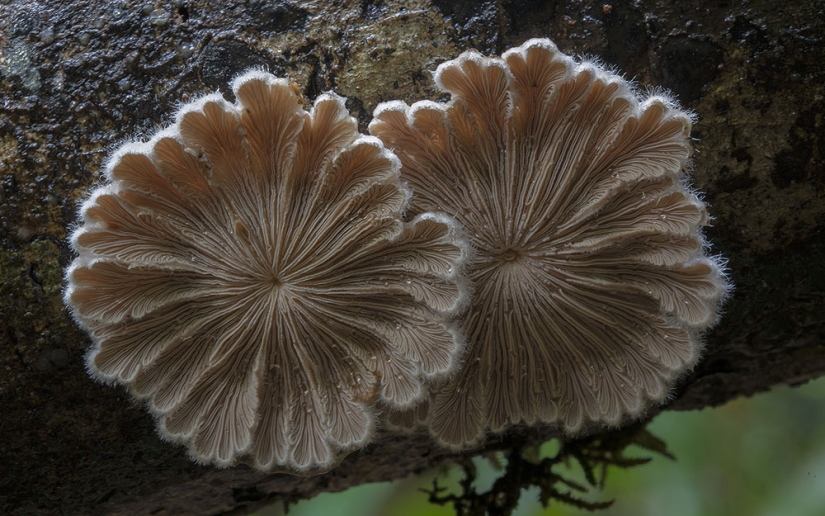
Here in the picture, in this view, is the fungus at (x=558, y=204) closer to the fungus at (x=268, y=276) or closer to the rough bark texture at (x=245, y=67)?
the fungus at (x=268, y=276)

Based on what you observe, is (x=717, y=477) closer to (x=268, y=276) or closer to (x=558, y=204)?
(x=558, y=204)

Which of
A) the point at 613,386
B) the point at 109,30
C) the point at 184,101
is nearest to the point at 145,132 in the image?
the point at 184,101

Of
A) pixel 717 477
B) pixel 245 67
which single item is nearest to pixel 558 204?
pixel 245 67

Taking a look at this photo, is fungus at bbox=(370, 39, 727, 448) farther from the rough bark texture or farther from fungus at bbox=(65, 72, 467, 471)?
the rough bark texture

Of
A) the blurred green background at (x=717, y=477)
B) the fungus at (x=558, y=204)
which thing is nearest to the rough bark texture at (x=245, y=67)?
the fungus at (x=558, y=204)

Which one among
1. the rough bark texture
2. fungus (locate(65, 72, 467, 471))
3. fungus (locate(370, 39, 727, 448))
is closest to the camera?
fungus (locate(65, 72, 467, 471))

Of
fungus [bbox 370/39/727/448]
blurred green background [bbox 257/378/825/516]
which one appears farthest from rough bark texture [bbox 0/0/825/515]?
blurred green background [bbox 257/378/825/516]
